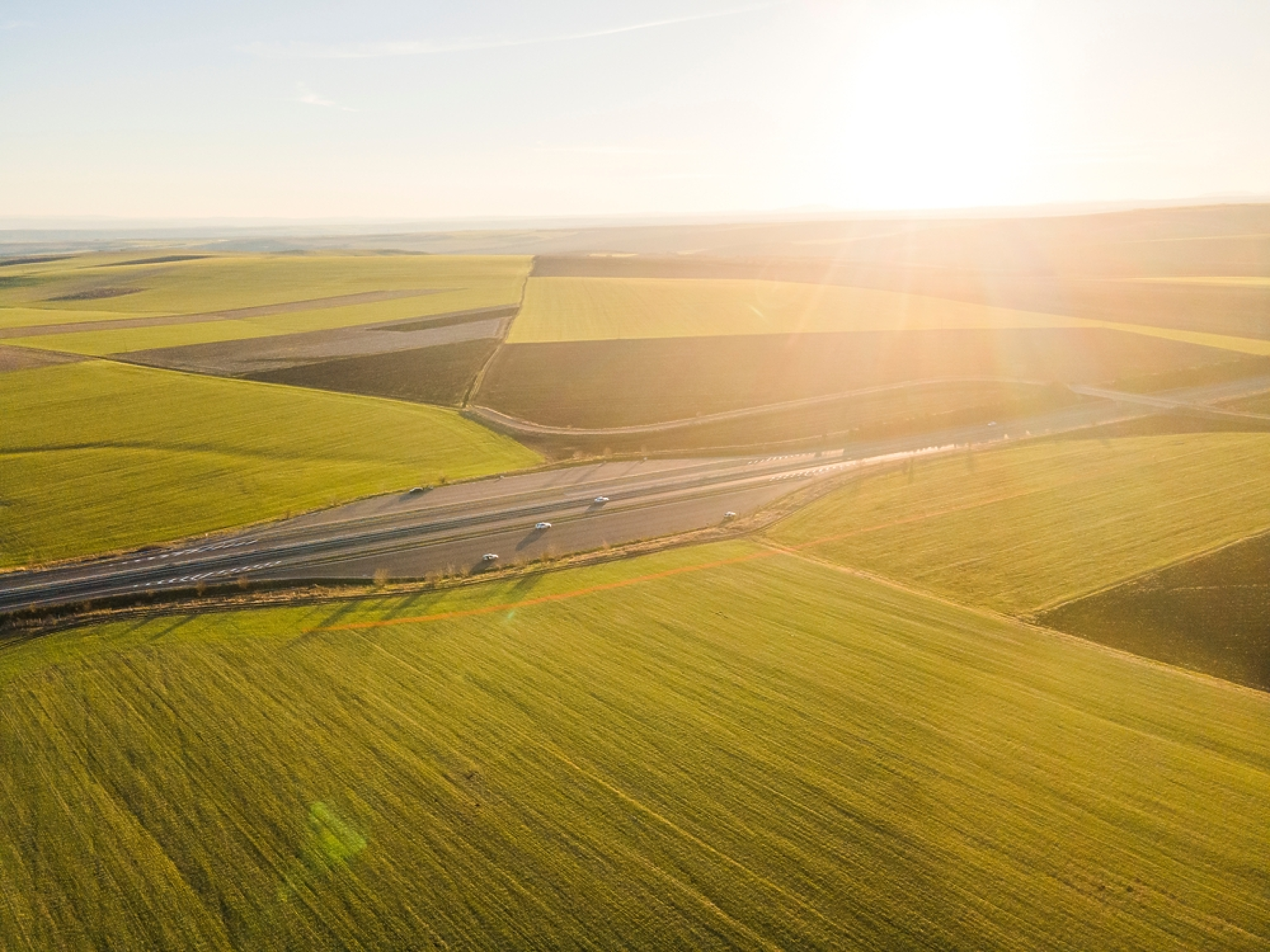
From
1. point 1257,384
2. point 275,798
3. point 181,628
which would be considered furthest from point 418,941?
point 1257,384

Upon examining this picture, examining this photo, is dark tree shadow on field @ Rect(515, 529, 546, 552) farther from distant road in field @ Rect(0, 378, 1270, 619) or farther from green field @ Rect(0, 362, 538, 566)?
green field @ Rect(0, 362, 538, 566)

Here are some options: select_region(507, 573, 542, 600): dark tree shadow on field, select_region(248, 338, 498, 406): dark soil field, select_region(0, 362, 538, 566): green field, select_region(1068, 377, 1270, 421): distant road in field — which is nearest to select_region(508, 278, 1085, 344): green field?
select_region(248, 338, 498, 406): dark soil field

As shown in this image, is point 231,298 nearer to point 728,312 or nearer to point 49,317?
point 49,317

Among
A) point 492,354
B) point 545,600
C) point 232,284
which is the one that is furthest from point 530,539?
point 232,284

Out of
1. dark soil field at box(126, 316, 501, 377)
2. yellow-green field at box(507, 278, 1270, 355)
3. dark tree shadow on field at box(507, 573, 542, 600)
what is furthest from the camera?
yellow-green field at box(507, 278, 1270, 355)

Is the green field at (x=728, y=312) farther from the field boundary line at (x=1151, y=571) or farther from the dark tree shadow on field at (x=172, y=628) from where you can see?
the dark tree shadow on field at (x=172, y=628)
